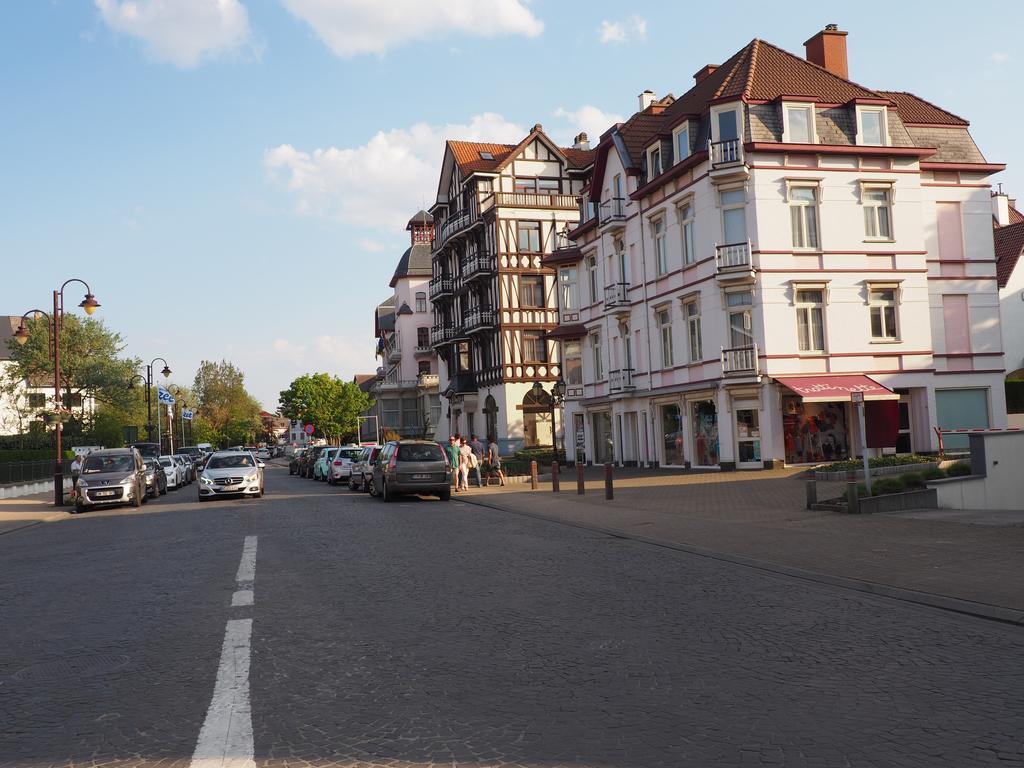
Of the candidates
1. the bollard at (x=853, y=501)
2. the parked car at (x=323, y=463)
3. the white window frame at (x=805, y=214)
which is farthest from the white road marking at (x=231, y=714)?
the parked car at (x=323, y=463)

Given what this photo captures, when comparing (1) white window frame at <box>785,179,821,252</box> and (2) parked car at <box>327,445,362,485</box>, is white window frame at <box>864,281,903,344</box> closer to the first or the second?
(1) white window frame at <box>785,179,821,252</box>

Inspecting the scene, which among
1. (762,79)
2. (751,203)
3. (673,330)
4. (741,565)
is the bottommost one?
(741,565)

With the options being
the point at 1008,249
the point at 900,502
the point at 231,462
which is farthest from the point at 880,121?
the point at 231,462

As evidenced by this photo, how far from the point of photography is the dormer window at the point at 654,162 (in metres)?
34.6

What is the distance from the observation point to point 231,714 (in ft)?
17.5

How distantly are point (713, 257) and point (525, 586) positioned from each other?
2315 centimetres

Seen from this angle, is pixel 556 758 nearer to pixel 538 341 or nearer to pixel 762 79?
pixel 762 79

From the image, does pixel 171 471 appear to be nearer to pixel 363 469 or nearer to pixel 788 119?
pixel 363 469

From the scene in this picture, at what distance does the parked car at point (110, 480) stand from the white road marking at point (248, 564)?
13546mm

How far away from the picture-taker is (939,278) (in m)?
34.2

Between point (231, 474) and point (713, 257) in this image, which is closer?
point (231, 474)

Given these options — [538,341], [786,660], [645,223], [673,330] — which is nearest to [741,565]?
[786,660]

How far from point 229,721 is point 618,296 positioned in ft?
112

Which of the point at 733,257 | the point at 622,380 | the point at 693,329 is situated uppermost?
the point at 733,257
